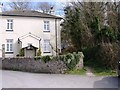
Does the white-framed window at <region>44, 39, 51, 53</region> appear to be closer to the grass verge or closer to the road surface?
the grass verge

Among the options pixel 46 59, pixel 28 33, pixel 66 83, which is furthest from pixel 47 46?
pixel 66 83

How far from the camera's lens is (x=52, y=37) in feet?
128

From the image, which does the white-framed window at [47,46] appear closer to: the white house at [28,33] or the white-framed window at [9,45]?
the white house at [28,33]

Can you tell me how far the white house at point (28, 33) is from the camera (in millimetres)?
36625

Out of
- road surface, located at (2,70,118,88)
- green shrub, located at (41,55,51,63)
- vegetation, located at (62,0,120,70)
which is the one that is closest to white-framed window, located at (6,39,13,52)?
vegetation, located at (62,0,120,70)

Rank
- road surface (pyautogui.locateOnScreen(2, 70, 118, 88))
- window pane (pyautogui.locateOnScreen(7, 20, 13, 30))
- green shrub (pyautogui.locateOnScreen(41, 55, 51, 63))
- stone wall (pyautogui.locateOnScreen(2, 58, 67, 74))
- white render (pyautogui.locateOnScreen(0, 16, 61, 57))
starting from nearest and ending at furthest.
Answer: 1. road surface (pyautogui.locateOnScreen(2, 70, 118, 88))
2. stone wall (pyautogui.locateOnScreen(2, 58, 67, 74))
3. green shrub (pyautogui.locateOnScreen(41, 55, 51, 63))
4. white render (pyautogui.locateOnScreen(0, 16, 61, 57))
5. window pane (pyautogui.locateOnScreen(7, 20, 13, 30))

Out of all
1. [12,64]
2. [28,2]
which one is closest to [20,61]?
[12,64]

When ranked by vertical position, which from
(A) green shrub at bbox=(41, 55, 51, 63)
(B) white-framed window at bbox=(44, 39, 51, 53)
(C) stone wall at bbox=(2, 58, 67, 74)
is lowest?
(C) stone wall at bbox=(2, 58, 67, 74)

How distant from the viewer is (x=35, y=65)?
26672 mm

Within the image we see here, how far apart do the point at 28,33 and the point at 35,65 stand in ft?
37.6

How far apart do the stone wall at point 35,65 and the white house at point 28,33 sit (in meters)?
6.25

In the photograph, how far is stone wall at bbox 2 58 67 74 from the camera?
25.4 meters

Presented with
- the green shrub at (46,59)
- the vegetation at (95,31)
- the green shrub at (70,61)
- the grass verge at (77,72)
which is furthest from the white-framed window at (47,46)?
the grass verge at (77,72)

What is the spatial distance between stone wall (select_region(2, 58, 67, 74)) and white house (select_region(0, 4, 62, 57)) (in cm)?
625
